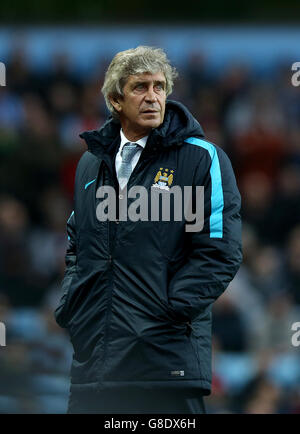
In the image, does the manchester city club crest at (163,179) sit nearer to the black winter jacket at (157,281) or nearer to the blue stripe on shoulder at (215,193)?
the black winter jacket at (157,281)

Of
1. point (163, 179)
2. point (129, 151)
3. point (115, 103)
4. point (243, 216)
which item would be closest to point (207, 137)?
point (243, 216)

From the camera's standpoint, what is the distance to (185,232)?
356 centimetres

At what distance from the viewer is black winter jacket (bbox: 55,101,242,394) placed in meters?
3.49

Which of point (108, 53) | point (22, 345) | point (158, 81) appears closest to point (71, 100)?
point (108, 53)

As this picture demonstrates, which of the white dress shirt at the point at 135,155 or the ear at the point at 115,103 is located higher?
the ear at the point at 115,103

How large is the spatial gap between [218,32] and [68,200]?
2633 mm

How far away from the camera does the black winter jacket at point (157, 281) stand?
349 centimetres

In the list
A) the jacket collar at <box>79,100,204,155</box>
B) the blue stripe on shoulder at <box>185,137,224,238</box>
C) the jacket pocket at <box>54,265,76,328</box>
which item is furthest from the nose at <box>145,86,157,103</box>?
the jacket pocket at <box>54,265,76,328</box>

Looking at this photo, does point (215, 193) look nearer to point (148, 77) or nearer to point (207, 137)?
point (148, 77)

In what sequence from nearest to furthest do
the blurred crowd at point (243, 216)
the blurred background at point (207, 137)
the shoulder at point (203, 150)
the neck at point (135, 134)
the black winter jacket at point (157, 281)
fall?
the black winter jacket at point (157, 281)
the shoulder at point (203, 150)
the neck at point (135, 134)
the blurred crowd at point (243, 216)
the blurred background at point (207, 137)

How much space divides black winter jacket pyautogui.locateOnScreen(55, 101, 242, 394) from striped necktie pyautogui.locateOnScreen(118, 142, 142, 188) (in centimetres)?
4

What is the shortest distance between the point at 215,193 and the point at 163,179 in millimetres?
209

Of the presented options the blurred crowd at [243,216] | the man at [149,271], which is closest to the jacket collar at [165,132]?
the man at [149,271]

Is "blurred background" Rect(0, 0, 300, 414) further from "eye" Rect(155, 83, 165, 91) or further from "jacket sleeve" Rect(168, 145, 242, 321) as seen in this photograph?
"eye" Rect(155, 83, 165, 91)
